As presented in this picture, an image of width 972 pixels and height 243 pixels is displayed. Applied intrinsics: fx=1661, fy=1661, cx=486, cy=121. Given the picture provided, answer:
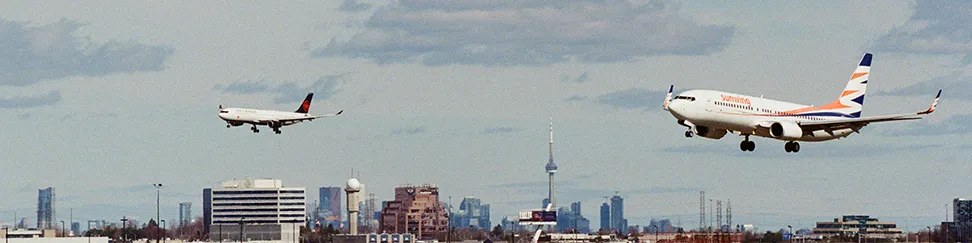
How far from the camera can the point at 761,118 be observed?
142500 mm

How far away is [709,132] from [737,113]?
3179mm

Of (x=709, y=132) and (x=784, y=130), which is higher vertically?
(x=784, y=130)

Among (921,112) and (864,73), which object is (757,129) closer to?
(921,112)

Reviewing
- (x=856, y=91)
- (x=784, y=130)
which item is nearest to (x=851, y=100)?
(x=856, y=91)

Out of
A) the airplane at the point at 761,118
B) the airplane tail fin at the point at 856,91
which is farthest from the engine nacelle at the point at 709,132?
the airplane tail fin at the point at 856,91

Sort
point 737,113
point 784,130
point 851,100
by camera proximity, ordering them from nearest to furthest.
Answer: point 737,113 → point 784,130 → point 851,100

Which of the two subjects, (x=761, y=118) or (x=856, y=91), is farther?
(x=856, y=91)

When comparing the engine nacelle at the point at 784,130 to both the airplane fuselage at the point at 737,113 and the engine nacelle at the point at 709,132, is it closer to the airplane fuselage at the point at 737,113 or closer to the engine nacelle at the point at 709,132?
the airplane fuselage at the point at 737,113

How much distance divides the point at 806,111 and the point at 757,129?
7.35 metres

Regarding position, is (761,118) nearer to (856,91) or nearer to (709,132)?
(709,132)

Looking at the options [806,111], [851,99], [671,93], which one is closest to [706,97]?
[671,93]

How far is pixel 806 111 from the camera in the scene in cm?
14712

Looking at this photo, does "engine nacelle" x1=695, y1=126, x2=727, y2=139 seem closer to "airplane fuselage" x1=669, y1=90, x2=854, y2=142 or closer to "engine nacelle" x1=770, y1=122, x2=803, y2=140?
"airplane fuselage" x1=669, y1=90, x2=854, y2=142

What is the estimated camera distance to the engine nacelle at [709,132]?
14050 centimetres
